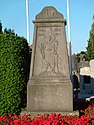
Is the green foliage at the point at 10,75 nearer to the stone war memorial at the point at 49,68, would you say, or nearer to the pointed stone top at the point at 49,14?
the stone war memorial at the point at 49,68

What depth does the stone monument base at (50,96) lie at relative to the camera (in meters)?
6.76

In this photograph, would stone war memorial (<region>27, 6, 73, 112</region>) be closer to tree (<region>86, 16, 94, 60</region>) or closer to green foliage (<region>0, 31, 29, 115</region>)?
green foliage (<region>0, 31, 29, 115</region>)

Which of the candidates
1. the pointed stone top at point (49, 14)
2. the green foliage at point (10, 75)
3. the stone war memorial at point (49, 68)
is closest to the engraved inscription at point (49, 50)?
the stone war memorial at point (49, 68)

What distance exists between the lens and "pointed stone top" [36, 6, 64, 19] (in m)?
7.11

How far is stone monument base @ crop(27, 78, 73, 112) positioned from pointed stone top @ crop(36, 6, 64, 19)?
1658 millimetres

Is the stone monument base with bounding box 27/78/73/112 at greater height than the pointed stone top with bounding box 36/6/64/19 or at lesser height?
lesser

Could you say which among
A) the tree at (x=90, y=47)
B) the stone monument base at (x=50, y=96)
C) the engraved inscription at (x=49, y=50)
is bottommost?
the stone monument base at (x=50, y=96)

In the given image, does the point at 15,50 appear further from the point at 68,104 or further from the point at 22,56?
the point at 68,104

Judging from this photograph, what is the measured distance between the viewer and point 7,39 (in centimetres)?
714

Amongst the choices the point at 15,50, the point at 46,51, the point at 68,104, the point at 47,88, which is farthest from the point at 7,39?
the point at 68,104

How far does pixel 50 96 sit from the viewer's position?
680 cm

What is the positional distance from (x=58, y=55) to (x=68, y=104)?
125cm

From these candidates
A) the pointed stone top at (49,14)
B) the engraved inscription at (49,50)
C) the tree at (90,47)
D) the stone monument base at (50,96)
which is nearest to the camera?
the stone monument base at (50,96)

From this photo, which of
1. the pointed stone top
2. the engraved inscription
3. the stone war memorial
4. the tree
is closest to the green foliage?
the stone war memorial
